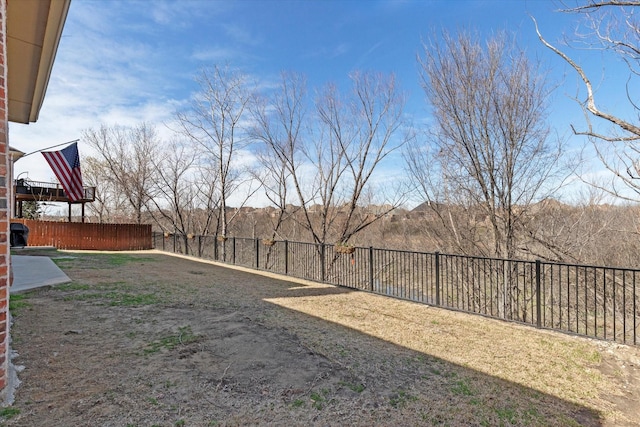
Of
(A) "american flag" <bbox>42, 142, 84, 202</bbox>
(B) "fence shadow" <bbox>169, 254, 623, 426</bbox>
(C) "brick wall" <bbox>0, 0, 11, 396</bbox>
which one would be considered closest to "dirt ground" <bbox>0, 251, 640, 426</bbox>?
(B) "fence shadow" <bbox>169, 254, 623, 426</bbox>

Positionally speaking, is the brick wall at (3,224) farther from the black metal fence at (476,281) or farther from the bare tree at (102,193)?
the bare tree at (102,193)

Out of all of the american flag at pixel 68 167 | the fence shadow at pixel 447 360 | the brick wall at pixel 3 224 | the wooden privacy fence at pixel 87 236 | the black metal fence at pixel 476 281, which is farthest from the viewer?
the wooden privacy fence at pixel 87 236

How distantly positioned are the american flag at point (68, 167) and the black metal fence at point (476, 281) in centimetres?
408

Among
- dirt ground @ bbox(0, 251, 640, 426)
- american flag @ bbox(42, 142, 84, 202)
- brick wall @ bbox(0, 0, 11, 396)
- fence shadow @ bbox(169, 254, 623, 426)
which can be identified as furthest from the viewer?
american flag @ bbox(42, 142, 84, 202)

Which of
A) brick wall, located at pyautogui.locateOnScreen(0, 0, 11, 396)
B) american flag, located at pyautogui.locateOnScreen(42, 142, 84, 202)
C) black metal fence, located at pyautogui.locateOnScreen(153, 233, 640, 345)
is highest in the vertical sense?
american flag, located at pyautogui.locateOnScreen(42, 142, 84, 202)

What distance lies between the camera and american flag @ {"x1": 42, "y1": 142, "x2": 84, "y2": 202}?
10820mm

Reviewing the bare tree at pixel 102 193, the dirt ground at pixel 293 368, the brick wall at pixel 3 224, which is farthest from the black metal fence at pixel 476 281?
the bare tree at pixel 102 193

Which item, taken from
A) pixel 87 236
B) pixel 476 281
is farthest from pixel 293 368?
pixel 87 236

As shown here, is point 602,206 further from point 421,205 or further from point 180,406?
point 180,406

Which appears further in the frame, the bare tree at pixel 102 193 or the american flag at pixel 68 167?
the bare tree at pixel 102 193

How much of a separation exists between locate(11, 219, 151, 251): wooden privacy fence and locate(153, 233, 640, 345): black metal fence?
16.2ft

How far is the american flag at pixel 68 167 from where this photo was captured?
10.8 meters

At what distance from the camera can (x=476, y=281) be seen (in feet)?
29.2

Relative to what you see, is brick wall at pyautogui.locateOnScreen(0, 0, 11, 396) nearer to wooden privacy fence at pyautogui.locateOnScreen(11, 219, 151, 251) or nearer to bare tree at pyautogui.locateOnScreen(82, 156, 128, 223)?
wooden privacy fence at pyautogui.locateOnScreen(11, 219, 151, 251)
